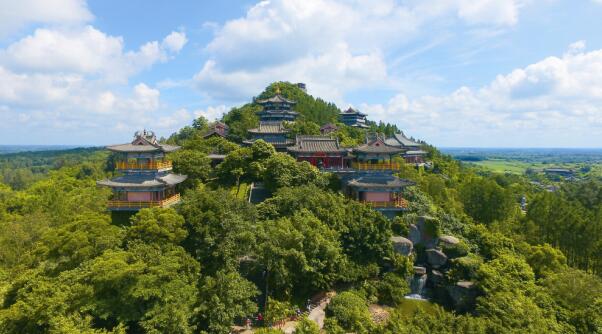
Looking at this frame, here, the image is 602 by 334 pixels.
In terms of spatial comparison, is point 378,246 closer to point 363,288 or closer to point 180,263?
point 363,288

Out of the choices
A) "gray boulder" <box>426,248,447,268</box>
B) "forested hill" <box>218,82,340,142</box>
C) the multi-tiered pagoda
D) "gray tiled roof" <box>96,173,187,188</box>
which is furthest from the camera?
"forested hill" <box>218,82,340,142</box>

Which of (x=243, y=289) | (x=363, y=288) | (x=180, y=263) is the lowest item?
(x=363, y=288)

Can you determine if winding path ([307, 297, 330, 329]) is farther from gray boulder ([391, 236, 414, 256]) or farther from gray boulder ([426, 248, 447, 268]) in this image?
gray boulder ([426, 248, 447, 268])

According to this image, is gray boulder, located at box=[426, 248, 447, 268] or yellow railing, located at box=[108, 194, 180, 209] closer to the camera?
gray boulder, located at box=[426, 248, 447, 268]

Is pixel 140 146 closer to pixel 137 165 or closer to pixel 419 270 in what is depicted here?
pixel 137 165

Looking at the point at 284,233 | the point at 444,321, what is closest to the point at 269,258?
the point at 284,233

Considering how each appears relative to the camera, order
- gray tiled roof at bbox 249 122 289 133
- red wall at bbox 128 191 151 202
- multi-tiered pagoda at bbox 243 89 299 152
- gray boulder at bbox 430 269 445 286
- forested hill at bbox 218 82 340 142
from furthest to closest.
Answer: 1. forested hill at bbox 218 82 340 142
2. gray tiled roof at bbox 249 122 289 133
3. multi-tiered pagoda at bbox 243 89 299 152
4. red wall at bbox 128 191 151 202
5. gray boulder at bbox 430 269 445 286

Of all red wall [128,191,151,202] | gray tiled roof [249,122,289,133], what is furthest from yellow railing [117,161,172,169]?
gray tiled roof [249,122,289,133]
